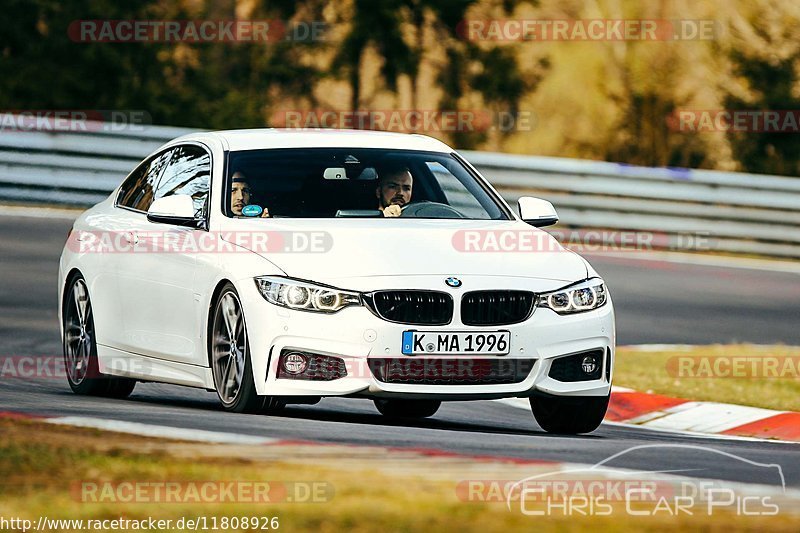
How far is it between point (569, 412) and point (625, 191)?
12.7 metres

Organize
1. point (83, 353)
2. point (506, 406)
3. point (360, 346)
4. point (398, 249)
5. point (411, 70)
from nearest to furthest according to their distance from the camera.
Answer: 1. point (360, 346)
2. point (398, 249)
3. point (83, 353)
4. point (506, 406)
5. point (411, 70)

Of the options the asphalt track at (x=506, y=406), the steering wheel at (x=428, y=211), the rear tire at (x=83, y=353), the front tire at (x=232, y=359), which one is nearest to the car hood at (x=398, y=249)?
the steering wheel at (x=428, y=211)

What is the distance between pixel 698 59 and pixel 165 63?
798 cm

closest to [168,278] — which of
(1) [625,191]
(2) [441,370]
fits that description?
(2) [441,370]

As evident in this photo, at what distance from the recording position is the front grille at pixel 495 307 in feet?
30.7

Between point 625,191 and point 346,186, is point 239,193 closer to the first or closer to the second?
point 346,186

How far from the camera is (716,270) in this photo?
21.4 meters

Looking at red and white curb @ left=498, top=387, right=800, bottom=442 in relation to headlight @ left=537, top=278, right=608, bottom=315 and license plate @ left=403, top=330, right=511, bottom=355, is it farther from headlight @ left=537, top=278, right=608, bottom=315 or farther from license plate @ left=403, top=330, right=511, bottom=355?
license plate @ left=403, top=330, right=511, bottom=355

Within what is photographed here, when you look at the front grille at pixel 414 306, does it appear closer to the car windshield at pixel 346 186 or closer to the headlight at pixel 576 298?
the headlight at pixel 576 298

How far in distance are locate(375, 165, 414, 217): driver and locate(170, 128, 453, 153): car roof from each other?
22 centimetres

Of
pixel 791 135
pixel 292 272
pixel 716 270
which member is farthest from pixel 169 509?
pixel 791 135

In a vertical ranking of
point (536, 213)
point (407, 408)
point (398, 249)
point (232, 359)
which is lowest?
point (407, 408)

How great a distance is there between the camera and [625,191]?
74.2ft

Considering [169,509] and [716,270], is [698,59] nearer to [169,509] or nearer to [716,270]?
[716,270]
